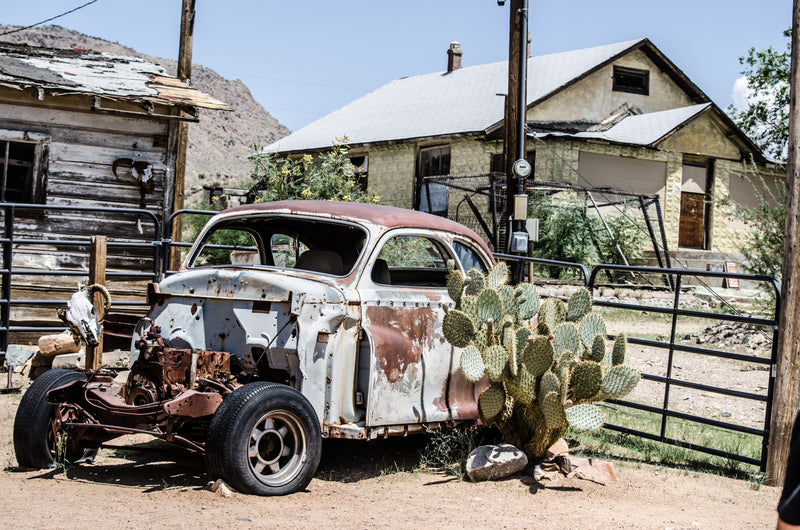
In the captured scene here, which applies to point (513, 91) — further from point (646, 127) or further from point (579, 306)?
point (646, 127)

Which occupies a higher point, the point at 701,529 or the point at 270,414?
the point at 270,414

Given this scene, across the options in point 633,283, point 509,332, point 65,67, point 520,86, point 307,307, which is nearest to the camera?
point 307,307

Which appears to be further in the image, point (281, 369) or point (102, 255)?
point (102, 255)

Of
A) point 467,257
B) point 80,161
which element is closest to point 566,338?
point 467,257

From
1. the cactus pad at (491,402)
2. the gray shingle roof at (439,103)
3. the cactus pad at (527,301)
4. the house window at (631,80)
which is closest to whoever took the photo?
the cactus pad at (491,402)

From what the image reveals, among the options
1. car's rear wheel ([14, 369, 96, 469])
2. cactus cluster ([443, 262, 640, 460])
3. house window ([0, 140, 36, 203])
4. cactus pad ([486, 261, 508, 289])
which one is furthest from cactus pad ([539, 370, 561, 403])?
house window ([0, 140, 36, 203])

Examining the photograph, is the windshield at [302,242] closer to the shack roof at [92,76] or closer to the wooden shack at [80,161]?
the wooden shack at [80,161]

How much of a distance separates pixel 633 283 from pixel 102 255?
14559mm

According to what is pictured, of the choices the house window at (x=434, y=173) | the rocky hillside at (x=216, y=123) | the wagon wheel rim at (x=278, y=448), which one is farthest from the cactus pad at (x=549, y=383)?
the rocky hillside at (x=216, y=123)

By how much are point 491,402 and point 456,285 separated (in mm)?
891

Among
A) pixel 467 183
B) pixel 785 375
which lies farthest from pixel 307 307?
pixel 467 183

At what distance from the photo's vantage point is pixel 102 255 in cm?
866

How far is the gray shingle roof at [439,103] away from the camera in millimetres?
25547

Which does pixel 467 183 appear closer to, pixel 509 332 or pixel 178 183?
pixel 178 183
